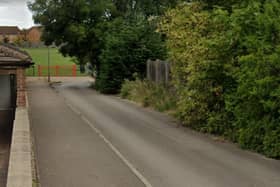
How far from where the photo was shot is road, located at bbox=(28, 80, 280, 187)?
11734mm

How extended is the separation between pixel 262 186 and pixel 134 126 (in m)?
10.6

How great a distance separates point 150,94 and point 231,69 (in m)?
12.9

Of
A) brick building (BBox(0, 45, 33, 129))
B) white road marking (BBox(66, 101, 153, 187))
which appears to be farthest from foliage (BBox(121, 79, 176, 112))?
brick building (BBox(0, 45, 33, 129))

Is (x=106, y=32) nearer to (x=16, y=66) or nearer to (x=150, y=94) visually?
(x=150, y=94)

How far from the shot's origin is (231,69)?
17328mm

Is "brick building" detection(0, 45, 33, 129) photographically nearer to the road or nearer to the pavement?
the pavement

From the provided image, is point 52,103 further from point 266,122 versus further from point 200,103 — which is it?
point 266,122

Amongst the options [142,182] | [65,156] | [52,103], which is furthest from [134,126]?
[52,103]

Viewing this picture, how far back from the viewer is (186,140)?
58.0ft

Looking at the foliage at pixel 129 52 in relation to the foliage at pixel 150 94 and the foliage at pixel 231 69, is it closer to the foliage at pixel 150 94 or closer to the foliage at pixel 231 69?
the foliage at pixel 150 94

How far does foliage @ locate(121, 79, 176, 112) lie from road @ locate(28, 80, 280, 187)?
207 cm

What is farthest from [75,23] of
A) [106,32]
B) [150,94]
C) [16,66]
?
[16,66]

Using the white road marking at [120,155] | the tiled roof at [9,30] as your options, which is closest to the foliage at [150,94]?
the white road marking at [120,155]

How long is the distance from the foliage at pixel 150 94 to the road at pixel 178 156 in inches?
81.7
